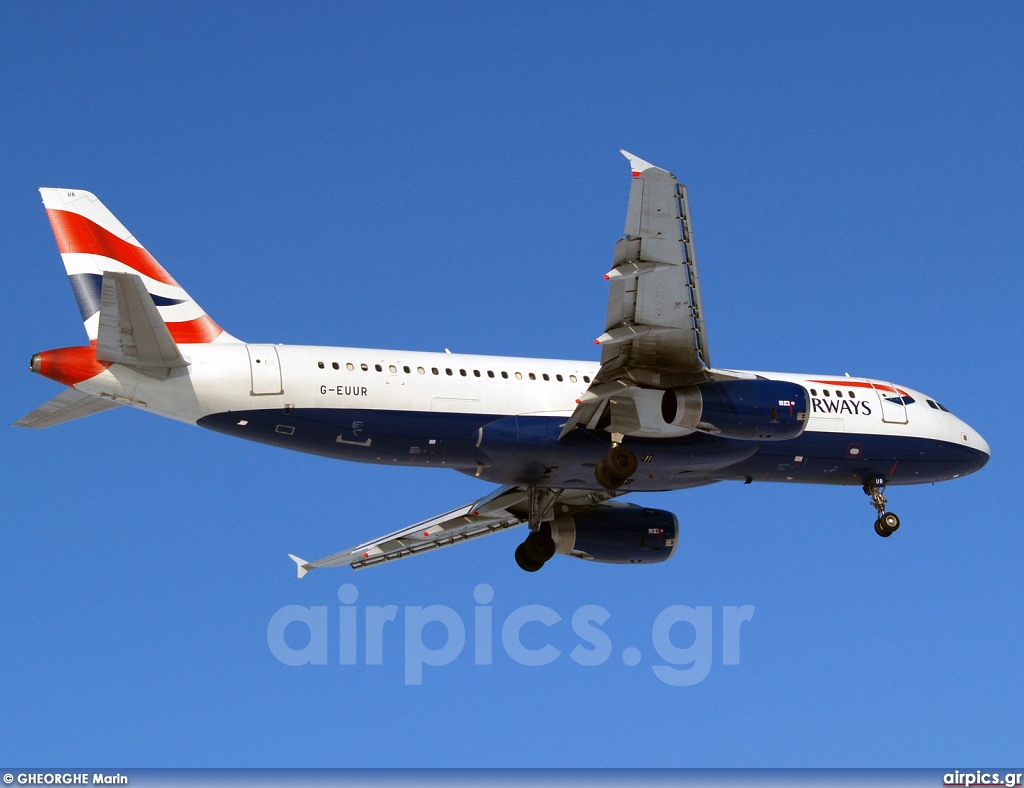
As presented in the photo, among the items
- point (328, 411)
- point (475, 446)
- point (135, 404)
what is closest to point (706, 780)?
point (475, 446)

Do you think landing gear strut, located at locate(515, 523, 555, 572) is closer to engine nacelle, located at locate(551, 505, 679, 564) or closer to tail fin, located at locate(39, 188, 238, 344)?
engine nacelle, located at locate(551, 505, 679, 564)

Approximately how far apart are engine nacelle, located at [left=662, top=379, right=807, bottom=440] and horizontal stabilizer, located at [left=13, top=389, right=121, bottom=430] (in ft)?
36.4

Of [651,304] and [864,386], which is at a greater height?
[864,386]

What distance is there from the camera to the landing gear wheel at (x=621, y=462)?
27.8 metres

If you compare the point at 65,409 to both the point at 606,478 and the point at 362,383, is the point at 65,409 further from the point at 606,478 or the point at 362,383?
the point at 606,478

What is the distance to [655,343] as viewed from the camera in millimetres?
25984

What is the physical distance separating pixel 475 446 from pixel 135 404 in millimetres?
6826

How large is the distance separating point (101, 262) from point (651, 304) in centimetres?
1073

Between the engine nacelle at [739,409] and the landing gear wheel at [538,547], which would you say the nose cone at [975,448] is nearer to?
the engine nacelle at [739,409]

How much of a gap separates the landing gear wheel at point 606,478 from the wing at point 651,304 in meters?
0.94

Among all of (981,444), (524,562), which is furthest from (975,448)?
(524,562)

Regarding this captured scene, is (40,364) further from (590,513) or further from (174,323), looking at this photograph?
(590,513)

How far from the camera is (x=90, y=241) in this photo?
86.2 feet

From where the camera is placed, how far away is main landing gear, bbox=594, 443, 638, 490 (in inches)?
1095
